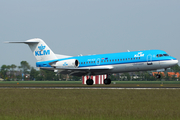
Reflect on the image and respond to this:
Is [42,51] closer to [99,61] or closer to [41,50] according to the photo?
[41,50]

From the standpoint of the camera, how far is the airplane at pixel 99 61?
42.1 meters

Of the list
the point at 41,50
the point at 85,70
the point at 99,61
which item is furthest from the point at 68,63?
the point at 41,50

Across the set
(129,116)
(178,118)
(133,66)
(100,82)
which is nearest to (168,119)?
(178,118)

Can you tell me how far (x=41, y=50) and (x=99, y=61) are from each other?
1065cm

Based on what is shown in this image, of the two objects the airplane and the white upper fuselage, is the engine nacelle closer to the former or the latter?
the airplane

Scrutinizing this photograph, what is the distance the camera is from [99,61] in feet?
153

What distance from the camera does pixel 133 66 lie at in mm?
43094

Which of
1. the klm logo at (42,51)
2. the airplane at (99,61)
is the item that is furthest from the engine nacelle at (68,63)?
the klm logo at (42,51)

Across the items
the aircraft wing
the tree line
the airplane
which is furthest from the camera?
the tree line

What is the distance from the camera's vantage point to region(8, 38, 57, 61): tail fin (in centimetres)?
5091

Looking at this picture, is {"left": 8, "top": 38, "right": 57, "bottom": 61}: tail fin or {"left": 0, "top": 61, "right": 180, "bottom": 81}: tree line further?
{"left": 0, "top": 61, "right": 180, "bottom": 81}: tree line

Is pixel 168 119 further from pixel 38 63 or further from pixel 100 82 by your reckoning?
pixel 100 82

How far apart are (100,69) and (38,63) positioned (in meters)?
11.7

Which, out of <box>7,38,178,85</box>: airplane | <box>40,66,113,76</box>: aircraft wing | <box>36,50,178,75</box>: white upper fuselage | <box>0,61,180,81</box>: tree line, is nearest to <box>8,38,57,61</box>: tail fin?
<box>7,38,178,85</box>: airplane
